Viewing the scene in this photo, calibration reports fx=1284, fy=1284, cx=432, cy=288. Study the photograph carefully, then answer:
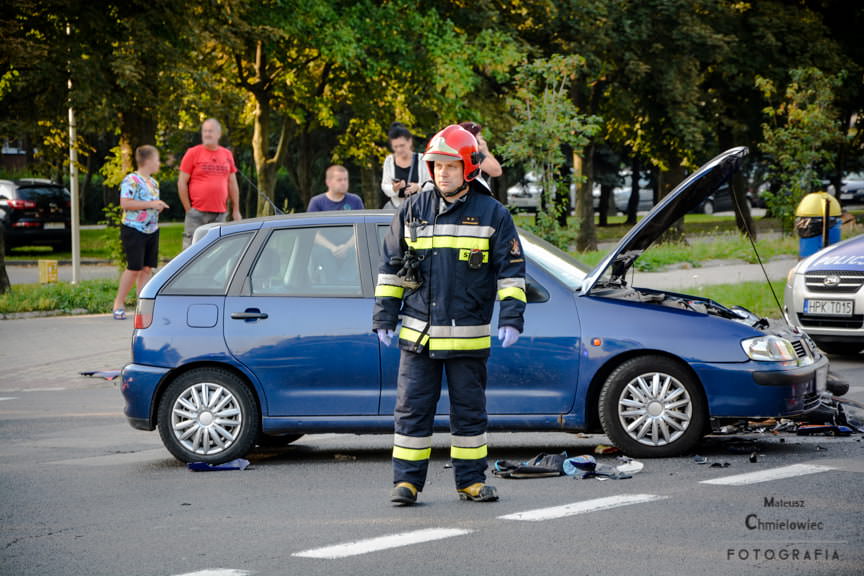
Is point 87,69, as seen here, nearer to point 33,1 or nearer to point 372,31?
point 33,1

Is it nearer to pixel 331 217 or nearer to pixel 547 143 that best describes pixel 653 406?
pixel 331 217

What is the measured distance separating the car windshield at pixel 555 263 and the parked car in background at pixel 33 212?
83.0 feet

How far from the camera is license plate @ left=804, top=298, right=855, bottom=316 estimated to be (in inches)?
470

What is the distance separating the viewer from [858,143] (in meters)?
42.8

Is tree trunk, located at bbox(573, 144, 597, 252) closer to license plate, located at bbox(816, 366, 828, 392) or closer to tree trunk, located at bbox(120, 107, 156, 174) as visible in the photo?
tree trunk, located at bbox(120, 107, 156, 174)

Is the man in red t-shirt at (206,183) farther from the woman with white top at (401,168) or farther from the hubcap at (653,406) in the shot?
the hubcap at (653,406)

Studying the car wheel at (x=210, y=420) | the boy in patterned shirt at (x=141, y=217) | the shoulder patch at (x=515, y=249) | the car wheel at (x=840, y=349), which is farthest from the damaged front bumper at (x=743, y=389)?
the boy in patterned shirt at (x=141, y=217)

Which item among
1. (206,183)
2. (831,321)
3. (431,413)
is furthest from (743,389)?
(206,183)

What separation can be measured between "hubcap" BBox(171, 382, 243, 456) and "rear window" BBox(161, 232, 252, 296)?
609 millimetres

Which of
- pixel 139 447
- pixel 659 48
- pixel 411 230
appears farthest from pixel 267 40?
pixel 411 230

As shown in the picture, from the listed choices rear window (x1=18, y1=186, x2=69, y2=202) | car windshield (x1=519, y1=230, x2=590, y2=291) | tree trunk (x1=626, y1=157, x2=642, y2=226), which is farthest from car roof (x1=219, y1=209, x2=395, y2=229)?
tree trunk (x1=626, y1=157, x2=642, y2=226)

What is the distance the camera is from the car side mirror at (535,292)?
300 inches

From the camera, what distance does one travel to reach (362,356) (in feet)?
24.8

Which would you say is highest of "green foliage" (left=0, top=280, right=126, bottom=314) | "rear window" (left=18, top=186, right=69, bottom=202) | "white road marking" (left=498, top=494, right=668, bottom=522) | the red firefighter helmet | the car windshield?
"rear window" (left=18, top=186, right=69, bottom=202)
